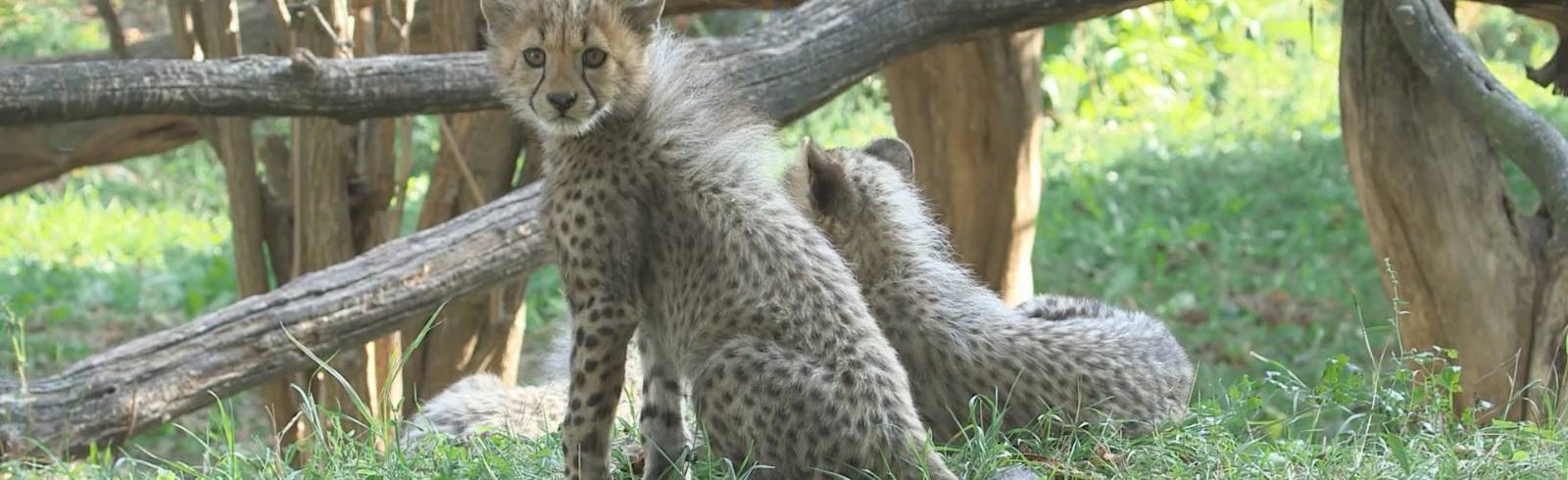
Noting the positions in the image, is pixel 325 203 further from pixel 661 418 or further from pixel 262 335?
pixel 661 418

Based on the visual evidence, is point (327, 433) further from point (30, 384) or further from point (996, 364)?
point (996, 364)

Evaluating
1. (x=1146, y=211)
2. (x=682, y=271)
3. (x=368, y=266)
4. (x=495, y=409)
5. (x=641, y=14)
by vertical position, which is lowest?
(x=1146, y=211)

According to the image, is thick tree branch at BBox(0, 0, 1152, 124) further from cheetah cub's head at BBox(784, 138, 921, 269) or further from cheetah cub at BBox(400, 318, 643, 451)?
cheetah cub at BBox(400, 318, 643, 451)

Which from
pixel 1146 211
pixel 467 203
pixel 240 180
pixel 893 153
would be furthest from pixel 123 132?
pixel 1146 211

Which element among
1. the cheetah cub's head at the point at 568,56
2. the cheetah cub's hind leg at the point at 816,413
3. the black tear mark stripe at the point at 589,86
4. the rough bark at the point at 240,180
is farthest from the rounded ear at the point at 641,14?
the rough bark at the point at 240,180

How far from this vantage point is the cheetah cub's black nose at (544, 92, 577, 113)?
9.84 ft

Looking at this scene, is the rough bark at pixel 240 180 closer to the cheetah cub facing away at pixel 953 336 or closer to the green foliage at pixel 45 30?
the green foliage at pixel 45 30

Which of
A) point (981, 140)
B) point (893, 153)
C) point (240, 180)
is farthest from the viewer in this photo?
point (981, 140)

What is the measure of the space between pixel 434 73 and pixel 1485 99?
8.60 feet

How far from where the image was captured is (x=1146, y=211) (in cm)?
912

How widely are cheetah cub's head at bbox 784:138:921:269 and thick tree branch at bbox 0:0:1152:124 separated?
0.45 meters

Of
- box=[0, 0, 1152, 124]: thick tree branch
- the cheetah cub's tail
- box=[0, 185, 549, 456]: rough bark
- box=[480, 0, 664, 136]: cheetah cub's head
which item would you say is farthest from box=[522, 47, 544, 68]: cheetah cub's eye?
the cheetah cub's tail

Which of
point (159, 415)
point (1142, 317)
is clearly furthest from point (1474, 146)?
point (159, 415)

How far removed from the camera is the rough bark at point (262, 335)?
3941 mm
